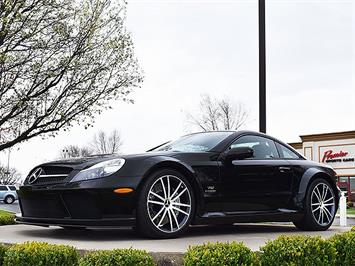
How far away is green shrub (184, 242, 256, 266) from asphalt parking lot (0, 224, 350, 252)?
49 cm

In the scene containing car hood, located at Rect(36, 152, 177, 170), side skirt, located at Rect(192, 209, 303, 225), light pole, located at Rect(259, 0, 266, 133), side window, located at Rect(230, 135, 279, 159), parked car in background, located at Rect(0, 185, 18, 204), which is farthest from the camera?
parked car in background, located at Rect(0, 185, 18, 204)

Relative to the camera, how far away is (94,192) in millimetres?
5801

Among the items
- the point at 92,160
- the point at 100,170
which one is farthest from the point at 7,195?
the point at 100,170

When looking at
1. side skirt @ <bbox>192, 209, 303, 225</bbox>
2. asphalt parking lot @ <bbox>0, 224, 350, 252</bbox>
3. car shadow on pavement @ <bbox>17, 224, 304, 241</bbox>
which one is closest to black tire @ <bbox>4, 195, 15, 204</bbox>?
asphalt parking lot @ <bbox>0, 224, 350, 252</bbox>

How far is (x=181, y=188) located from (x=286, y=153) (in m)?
1.98

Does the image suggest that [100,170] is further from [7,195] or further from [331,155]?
[7,195]

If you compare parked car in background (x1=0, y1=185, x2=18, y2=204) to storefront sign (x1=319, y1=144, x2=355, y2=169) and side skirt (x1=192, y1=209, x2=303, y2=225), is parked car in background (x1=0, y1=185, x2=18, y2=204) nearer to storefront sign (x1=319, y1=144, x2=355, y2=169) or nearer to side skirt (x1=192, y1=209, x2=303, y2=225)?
storefront sign (x1=319, y1=144, x2=355, y2=169)

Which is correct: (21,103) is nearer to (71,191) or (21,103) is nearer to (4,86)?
(4,86)

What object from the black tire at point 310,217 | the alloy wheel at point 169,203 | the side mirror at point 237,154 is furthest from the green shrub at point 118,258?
the black tire at point 310,217

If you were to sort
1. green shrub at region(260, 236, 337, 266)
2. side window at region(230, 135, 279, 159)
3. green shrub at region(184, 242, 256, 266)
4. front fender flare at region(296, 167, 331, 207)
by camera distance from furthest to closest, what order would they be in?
front fender flare at region(296, 167, 331, 207)
side window at region(230, 135, 279, 159)
green shrub at region(260, 236, 337, 266)
green shrub at region(184, 242, 256, 266)

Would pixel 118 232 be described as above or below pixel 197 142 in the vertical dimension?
below

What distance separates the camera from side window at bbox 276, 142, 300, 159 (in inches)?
296

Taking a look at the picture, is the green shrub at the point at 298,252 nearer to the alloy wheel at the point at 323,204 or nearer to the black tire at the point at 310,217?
the black tire at the point at 310,217

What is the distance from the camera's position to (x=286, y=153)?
7.59 meters
